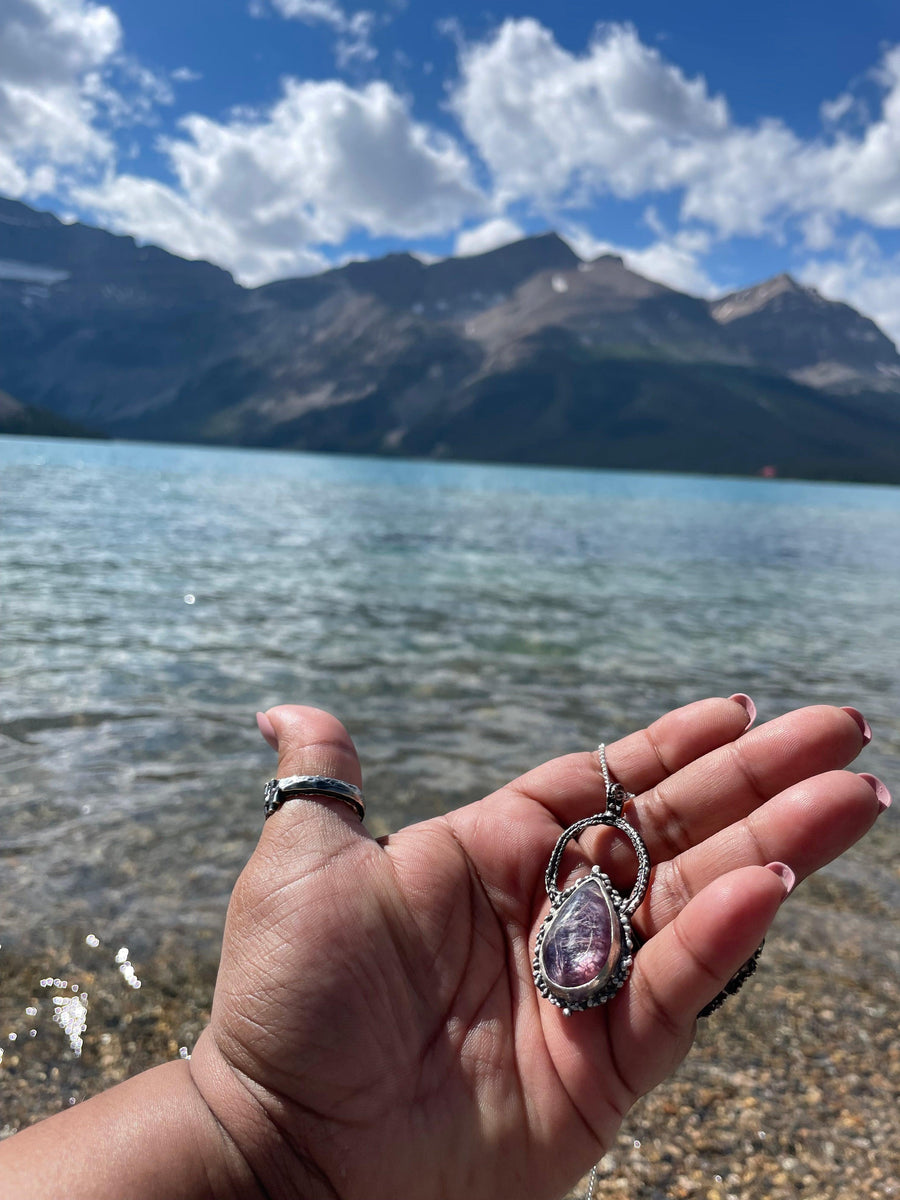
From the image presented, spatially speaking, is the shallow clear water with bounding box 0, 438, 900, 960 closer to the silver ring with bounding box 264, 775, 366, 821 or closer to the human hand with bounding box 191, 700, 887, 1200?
the silver ring with bounding box 264, 775, 366, 821

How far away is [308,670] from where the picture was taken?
44.2 feet

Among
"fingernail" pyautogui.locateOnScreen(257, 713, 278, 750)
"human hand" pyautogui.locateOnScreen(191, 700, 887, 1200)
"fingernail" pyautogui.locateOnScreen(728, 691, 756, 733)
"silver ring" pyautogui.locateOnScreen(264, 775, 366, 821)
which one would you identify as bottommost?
"human hand" pyautogui.locateOnScreen(191, 700, 887, 1200)

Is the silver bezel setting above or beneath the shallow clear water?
above

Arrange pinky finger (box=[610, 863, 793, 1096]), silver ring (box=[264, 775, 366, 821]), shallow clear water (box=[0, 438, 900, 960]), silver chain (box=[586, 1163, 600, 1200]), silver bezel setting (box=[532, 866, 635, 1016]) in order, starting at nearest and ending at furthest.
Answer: pinky finger (box=[610, 863, 793, 1096]), silver bezel setting (box=[532, 866, 635, 1016]), silver ring (box=[264, 775, 366, 821]), silver chain (box=[586, 1163, 600, 1200]), shallow clear water (box=[0, 438, 900, 960])

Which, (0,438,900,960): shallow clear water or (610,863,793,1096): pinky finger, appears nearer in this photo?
(610,863,793,1096): pinky finger

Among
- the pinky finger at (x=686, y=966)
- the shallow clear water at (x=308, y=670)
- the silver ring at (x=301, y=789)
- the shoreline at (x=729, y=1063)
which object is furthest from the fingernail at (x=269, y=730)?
the shallow clear water at (x=308, y=670)

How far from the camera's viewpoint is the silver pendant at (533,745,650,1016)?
2.86 m

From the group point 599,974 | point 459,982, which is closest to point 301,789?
point 459,982

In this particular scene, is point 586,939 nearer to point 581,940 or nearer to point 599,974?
point 581,940

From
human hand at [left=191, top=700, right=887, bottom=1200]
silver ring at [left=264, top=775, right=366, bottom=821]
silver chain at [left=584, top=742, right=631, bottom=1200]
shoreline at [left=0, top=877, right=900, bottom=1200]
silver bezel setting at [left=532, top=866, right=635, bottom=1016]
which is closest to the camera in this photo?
human hand at [left=191, top=700, right=887, bottom=1200]

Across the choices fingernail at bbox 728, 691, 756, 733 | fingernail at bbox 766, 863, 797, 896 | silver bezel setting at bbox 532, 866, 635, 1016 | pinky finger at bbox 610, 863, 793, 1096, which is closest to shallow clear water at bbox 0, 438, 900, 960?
silver bezel setting at bbox 532, 866, 635, 1016

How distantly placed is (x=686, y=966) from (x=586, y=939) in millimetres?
443

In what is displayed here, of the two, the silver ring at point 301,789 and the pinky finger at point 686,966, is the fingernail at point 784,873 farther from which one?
the silver ring at point 301,789

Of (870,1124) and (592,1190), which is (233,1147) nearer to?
(592,1190)
